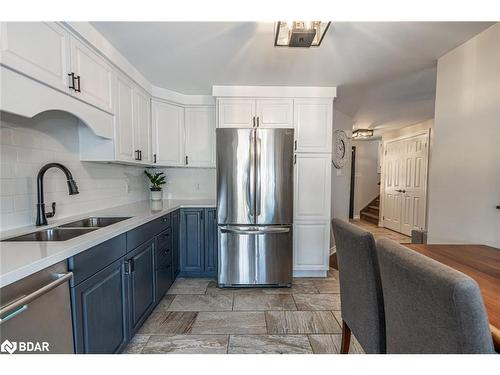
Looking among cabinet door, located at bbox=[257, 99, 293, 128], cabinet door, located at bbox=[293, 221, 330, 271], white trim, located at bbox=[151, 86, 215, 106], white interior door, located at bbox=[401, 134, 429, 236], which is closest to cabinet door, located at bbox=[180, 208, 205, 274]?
cabinet door, located at bbox=[293, 221, 330, 271]

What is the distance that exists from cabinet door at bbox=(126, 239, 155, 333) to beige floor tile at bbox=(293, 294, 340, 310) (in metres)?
1.35

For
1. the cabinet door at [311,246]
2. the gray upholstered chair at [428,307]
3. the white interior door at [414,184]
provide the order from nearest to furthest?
the gray upholstered chair at [428,307]
the cabinet door at [311,246]
the white interior door at [414,184]

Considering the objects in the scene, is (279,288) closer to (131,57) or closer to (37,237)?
(37,237)

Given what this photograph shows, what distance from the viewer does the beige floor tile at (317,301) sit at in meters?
2.27

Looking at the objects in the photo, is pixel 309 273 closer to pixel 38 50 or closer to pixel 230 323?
pixel 230 323

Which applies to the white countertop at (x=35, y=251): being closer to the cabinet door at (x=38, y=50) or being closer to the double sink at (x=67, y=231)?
the double sink at (x=67, y=231)

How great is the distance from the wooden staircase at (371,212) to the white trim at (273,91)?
15.5ft

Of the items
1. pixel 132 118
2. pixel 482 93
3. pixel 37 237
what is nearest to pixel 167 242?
pixel 37 237

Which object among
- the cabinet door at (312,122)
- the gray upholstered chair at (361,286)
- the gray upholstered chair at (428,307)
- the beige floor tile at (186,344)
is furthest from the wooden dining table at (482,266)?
the cabinet door at (312,122)

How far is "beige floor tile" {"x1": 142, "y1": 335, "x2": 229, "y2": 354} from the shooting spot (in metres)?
1.68

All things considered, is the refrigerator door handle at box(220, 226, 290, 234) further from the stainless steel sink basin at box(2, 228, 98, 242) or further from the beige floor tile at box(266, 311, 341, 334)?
the stainless steel sink basin at box(2, 228, 98, 242)

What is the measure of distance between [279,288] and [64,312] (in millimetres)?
2032

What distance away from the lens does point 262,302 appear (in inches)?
92.9

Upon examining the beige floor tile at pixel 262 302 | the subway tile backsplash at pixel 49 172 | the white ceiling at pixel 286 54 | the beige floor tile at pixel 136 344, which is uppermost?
the white ceiling at pixel 286 54
